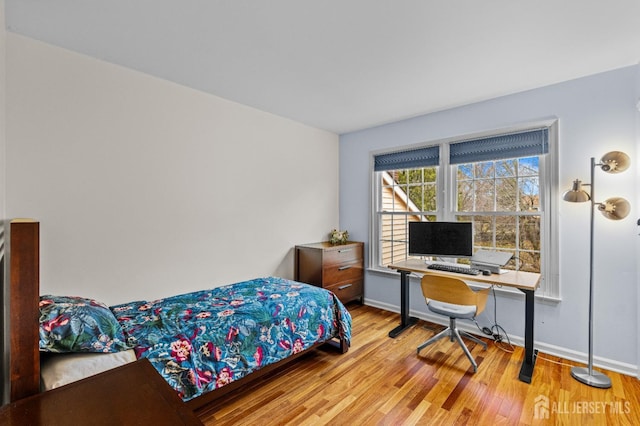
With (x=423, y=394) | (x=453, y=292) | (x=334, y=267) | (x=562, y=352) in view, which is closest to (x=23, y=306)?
(x=423, y=394)

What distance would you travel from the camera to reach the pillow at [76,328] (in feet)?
4.54

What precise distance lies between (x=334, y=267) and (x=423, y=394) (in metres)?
1.77

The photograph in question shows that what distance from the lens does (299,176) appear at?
3.97 meters

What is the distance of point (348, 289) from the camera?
3.96m

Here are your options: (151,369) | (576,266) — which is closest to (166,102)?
(151,369)

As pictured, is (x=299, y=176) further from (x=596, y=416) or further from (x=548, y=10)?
(x=596, y=416)

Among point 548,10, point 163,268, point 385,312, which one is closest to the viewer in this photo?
point 548,10

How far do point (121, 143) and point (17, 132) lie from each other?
24.1 inches

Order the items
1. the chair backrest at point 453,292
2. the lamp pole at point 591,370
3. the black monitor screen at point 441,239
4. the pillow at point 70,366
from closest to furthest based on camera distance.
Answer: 1. the pillow at point 70,366
2. the lamp pole at point 591,370
3. the chair backrest at point 453,292
4. the black monitor screen at point 441,239

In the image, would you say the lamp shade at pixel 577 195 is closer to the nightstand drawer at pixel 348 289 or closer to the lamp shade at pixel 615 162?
the lamp shade at pixel 615 162

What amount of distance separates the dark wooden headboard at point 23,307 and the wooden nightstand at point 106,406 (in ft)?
0.33

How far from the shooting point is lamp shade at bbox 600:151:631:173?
7.63 ft

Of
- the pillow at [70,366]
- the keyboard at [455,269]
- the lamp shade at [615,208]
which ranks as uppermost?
the lamp shade at [615,208]

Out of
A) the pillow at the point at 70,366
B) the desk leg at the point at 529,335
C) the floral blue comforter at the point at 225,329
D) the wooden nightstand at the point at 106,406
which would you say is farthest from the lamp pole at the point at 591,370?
the pillow at the point at 70,366
